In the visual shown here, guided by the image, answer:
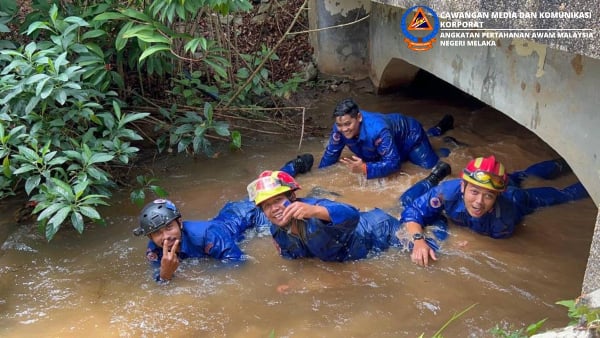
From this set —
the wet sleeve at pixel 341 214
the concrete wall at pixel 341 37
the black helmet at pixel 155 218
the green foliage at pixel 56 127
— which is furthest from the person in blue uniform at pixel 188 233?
the concrete wall at pixel 341 37

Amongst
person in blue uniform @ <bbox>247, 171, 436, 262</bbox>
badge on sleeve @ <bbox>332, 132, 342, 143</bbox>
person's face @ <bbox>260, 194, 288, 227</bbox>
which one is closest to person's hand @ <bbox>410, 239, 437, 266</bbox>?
person in blue uniform @ <bbox>247, 171, 436, 262</bbox>

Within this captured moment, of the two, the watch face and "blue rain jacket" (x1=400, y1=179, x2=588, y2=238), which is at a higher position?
"blue rain jacket" (x1=400, y1=179, x2=588, y2=238)

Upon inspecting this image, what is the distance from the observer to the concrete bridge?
2.15 m

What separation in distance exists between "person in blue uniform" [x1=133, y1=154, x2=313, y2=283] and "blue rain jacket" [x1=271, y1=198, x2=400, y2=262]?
446 mm

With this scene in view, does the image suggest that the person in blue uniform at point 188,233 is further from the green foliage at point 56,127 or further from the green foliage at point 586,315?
the green foliage at point 586,315

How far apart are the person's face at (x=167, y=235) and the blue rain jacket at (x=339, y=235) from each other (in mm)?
672

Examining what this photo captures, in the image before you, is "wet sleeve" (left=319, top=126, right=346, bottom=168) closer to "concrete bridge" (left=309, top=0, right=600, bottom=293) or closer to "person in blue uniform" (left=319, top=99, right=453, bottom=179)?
"person in blue uniform" (left=319, top=99, right=453, bottom=179)

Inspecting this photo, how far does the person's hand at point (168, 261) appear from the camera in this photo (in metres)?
3.54

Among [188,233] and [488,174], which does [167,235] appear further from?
[488,174]

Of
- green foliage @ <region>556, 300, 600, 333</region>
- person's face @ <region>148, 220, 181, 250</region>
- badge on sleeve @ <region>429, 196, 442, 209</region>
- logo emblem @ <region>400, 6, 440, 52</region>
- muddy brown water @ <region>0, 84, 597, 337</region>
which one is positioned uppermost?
logo emblem @ <region>400, 6, 440, 52</region>

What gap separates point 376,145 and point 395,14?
207cm

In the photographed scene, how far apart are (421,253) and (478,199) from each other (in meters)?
0.55

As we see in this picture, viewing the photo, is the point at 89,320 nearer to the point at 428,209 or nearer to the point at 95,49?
the point at 95,49

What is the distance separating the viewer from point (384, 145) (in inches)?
198
